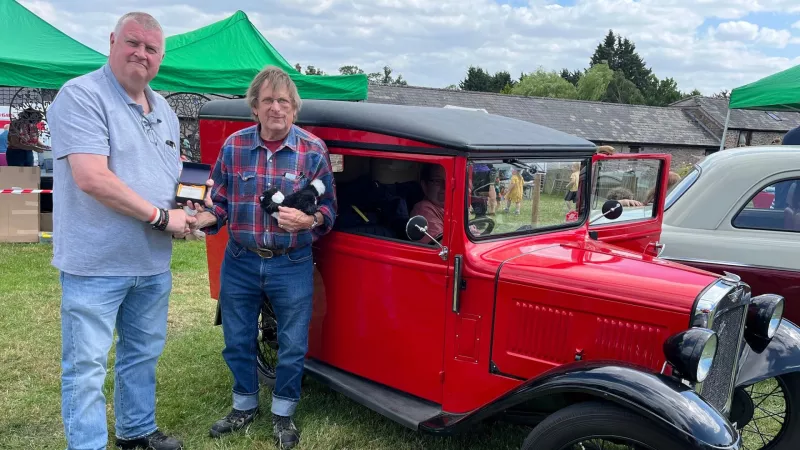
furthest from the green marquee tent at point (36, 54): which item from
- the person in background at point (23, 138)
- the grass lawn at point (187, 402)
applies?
the grass lawn at point (187, 402)

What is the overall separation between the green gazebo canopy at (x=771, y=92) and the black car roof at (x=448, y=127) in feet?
21.8

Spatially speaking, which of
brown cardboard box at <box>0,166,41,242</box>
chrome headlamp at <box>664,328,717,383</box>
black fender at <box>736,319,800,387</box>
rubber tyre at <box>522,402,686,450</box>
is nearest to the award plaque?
rubber tyre at <box>522,402,686,450</box>

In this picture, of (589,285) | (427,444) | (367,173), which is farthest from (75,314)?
(589,285)

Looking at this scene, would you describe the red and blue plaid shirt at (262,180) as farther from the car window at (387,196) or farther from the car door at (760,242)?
the car door at (760,242)

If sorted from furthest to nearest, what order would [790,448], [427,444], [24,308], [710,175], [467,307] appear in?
[24,308] < [710,175] < [427,444] < [790,448] < [467,307]

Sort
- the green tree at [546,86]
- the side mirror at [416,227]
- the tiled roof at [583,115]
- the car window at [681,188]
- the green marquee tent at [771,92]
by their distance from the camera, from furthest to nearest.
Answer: the green tree at [546,86] < the tiled roof at [583,115] < the green marquee tent at [771,92] < the car window at [681,188] < the side mirror at [416,227]

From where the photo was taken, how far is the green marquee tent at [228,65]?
820cm

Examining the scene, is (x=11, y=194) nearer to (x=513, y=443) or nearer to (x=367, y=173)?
(x=367, y=173)

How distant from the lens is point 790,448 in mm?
2957

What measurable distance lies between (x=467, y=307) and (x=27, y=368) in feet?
10.6

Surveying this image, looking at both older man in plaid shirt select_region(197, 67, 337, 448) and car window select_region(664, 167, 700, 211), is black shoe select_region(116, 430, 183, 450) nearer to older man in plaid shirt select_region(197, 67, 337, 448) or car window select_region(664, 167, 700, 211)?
older man in plaid shirt select_region(197, 67, 337, 448)

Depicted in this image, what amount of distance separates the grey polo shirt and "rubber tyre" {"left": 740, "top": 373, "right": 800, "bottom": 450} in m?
3.23

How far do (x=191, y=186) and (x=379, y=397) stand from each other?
56.3 inches

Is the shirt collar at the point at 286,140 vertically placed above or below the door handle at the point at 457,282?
above
